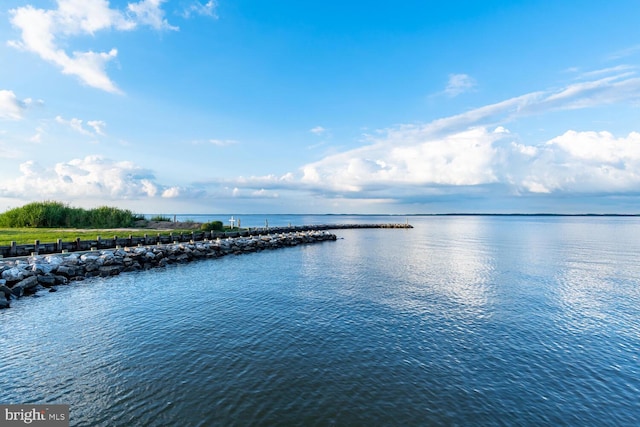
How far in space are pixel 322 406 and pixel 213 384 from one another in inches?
147

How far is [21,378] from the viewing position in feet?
31.8

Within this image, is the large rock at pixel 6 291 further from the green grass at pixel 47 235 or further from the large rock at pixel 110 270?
the green grass at pixel 47 235

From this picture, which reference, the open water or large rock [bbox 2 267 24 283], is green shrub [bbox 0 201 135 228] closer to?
large rock [bbox 2 267 24 283]

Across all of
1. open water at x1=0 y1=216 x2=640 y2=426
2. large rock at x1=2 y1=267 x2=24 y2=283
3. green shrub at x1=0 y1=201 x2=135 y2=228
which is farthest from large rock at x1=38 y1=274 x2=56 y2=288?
green shrub at x1=0 y1=201 x2=135 y2=228

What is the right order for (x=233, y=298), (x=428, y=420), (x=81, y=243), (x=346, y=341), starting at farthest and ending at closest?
1. (x=81, y=243)
2. (x=233, y=298)
3. (x=346, y=341)
4. (x=428, y=420)

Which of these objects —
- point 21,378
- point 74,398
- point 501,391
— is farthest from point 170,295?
point 501,391

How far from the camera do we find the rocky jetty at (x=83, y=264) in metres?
19.8

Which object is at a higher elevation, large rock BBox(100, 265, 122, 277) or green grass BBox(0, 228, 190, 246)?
green grass BBox(0, 228, 190, 246)

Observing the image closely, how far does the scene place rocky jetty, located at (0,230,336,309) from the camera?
781 inches

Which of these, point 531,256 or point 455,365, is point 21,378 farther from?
point 531,256
